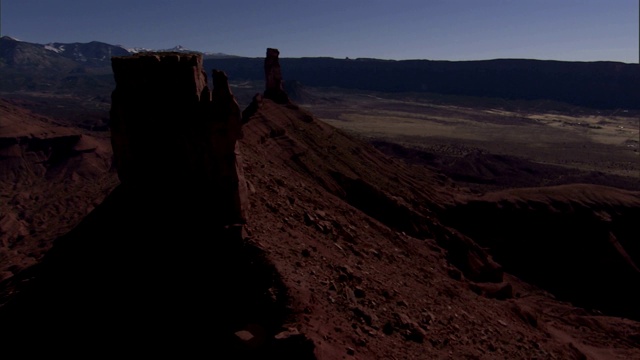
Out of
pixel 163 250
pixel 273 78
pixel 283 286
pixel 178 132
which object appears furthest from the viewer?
pixel 273 78

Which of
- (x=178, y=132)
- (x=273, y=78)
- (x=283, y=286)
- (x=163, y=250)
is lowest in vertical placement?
(x=163, y=250)

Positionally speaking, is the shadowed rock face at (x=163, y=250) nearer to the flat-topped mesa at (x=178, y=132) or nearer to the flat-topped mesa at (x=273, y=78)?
the flat-topped mesa at (x=178, y=132)

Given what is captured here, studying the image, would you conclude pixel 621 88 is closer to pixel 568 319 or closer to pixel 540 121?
pixel 540 121

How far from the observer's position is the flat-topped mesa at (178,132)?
2148 cm

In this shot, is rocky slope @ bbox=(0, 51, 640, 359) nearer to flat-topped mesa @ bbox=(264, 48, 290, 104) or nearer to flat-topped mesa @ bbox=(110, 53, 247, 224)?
flat-topped mesa @ bbox=(110, 53, 247, 224)

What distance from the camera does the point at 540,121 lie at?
175 meters

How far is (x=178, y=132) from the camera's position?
22.2 m

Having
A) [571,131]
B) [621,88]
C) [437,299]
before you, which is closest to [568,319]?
[437,299]

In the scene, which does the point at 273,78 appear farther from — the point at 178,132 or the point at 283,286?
the point at 283,286

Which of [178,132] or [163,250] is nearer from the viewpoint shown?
[163,250]

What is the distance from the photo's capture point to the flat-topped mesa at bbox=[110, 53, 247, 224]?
21.5m

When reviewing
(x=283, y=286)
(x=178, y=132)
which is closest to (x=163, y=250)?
(x=178, y=132)

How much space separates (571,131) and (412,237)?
444 ft

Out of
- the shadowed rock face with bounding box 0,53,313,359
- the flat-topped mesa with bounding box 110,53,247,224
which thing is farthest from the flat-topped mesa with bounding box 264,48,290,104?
the flat-topped mesa with bounding box 110,53,247,224
